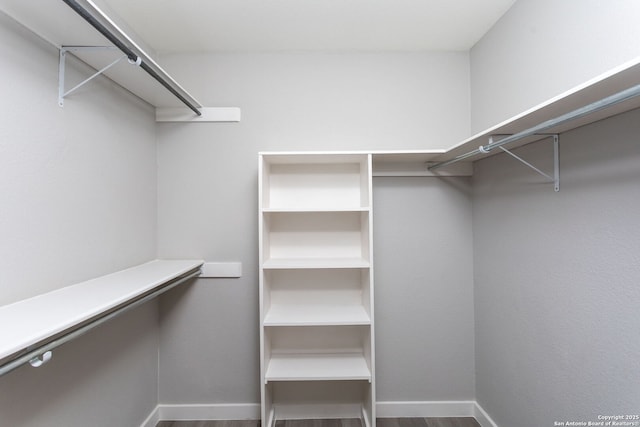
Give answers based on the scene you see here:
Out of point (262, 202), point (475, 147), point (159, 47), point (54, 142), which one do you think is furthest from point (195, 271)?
point (475, 147)

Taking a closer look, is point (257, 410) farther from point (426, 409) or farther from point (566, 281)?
point (566, 281)

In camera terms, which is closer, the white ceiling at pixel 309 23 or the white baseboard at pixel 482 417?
the white ceiling at pixel 309 23

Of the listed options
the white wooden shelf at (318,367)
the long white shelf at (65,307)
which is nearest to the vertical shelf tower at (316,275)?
the white wooden shelf at (318,367)

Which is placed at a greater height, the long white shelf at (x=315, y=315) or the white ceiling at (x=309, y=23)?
the white ceiling at (x=309, y=23)

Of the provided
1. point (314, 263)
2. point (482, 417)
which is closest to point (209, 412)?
point (314, 263)

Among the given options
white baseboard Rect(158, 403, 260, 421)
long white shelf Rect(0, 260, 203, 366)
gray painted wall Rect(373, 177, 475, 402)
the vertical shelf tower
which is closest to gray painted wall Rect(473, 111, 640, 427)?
gray painted wall Rect(373, 177, 475, 402)

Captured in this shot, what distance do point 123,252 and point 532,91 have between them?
2.30 meters

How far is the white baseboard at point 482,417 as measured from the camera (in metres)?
1.91

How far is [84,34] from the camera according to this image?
46.9 inches

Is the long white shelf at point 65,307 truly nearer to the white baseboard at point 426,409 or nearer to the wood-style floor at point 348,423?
the wood-style floor at point 348,423

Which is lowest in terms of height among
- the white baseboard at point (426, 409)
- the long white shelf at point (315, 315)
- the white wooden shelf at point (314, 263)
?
the white baseboard at point (426, 409)

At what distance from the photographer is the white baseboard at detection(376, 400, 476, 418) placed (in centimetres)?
210

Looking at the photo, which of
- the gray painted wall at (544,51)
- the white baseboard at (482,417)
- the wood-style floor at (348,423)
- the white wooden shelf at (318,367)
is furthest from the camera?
the wood-style floor at (348,423)

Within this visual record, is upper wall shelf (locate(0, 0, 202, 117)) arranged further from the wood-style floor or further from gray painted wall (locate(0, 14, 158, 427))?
the wood-style floor
